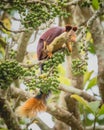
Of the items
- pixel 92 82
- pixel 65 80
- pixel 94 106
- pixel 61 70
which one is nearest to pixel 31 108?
pixel 94 106

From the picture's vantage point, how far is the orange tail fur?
144 cm

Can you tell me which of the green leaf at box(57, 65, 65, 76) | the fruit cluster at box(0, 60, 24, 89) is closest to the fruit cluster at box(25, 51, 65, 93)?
the fruit cluster at box(0, 60, 24, 89)

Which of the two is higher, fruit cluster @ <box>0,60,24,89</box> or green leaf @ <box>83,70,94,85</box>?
fruit cluster @ <box>0,60,24,89</box>

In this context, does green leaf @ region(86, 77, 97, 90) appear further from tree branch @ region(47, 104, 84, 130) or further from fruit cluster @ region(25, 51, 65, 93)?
fruit cluster @ region(25, 51, 65, 93)

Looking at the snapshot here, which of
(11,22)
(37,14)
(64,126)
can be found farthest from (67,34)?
(11,22)

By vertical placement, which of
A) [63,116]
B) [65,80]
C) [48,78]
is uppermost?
[48,78]

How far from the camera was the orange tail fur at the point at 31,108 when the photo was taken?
1.44 metres

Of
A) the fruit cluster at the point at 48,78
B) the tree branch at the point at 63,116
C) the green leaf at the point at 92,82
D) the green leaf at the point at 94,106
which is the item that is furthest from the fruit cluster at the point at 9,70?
the green leaf at the point at 92,82

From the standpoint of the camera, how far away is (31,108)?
57.6 inches

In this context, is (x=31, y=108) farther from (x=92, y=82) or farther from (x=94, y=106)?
(x=92, y=82)

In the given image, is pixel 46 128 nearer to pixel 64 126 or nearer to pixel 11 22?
pixel 64 126

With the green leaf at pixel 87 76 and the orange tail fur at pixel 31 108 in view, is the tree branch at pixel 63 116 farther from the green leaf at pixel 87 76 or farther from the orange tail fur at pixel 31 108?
the green leaf at pixel 87 76

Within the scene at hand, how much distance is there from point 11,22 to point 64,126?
0.88 meters

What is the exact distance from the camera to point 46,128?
2045mm
